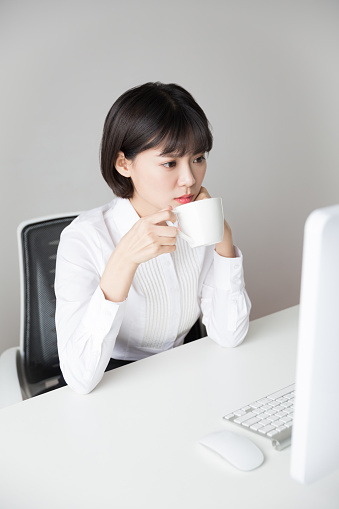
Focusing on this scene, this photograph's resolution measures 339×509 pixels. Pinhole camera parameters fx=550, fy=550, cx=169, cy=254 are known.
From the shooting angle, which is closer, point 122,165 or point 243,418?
point 243,418

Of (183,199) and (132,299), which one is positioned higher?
(183,199)

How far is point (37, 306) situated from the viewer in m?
1.61

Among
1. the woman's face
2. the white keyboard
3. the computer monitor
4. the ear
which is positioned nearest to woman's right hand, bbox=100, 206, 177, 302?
the woman's face

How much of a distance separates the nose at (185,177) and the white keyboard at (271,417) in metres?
0.54

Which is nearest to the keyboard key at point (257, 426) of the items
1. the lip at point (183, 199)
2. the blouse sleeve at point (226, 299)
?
the blouse sleeve at point (226, 299)

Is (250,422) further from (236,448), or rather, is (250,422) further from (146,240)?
(146,240)

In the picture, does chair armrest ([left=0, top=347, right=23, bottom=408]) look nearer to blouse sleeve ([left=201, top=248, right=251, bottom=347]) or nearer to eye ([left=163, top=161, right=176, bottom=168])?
blouse sleeve ([left=201, top=248, right=251, bottom=347])

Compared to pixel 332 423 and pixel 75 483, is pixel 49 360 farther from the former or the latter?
pixel 332 423

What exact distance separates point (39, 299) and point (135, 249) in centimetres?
52

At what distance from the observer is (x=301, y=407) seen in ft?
2.11

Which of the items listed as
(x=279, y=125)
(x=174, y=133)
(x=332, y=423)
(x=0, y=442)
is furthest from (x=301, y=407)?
(x=279, y=125)

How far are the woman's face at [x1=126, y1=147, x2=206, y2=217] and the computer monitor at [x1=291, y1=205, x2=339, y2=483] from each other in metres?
0.78

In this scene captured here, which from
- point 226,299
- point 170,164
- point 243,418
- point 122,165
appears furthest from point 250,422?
point 122,165

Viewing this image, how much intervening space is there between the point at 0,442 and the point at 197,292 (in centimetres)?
74
